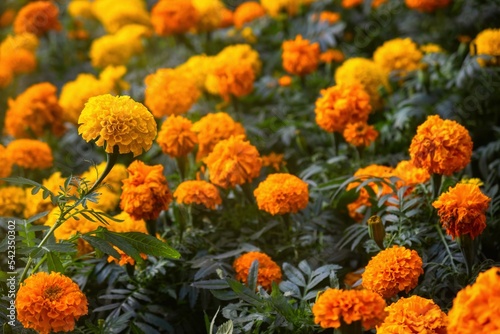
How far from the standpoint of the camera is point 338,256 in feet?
6.87

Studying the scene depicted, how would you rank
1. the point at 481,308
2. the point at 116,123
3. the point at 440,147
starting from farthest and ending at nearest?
the point at 440,147, the point at 116,123, the point at 481,308

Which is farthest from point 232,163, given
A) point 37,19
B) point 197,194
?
point 37,19

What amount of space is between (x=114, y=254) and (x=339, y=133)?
1023 mm

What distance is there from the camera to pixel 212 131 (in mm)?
2348

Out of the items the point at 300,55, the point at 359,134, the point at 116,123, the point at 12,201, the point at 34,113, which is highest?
the point at 116,123

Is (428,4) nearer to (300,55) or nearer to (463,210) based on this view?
(300,55)

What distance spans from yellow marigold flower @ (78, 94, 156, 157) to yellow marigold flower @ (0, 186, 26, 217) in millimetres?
821

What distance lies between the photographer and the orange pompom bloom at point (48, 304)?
160 cm

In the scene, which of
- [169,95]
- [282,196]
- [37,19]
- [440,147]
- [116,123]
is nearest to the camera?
[116,123]

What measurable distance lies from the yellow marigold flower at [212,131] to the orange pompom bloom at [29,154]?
67cm

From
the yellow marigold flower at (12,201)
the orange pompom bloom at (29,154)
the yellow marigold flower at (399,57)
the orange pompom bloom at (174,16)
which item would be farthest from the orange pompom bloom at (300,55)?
the yellow marigold flower at (12,201)

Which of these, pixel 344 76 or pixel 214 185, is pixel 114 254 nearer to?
pixel 214 185

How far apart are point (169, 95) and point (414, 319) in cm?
140

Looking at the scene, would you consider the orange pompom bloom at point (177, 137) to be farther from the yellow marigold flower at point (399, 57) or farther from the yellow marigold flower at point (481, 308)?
the yellow marigold flower at point (481, 308)
